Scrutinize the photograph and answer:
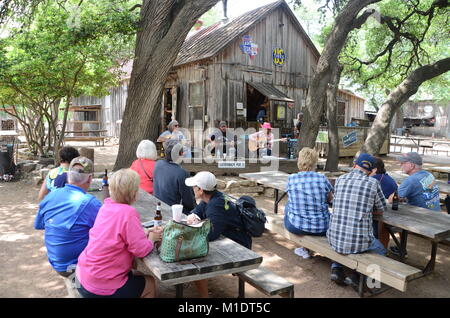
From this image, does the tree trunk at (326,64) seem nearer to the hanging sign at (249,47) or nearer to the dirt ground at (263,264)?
the dirt ground at (263,264)

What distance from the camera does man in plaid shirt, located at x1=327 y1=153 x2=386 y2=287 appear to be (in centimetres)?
→ 376

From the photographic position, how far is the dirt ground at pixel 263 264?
397 cm

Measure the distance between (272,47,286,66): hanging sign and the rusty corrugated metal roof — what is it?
4.69 ft

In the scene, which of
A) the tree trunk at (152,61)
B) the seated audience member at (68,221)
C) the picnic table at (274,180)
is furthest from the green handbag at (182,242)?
the tree trunk at (152,61)

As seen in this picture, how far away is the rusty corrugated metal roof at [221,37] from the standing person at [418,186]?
8.81 metres

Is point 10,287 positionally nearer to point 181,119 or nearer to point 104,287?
point 104,287

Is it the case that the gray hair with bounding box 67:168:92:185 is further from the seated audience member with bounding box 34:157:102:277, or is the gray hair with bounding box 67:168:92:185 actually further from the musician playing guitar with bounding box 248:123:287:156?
the musician playing guitar with bounding box 248:123:287:156

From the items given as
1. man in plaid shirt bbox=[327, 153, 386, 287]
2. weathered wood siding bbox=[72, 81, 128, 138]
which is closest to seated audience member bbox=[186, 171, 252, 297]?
man in plaid shirt bbox=[327, 153, 386, 287]

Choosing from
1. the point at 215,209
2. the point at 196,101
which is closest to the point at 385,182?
the point at 215,209

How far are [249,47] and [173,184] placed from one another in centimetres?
1047
